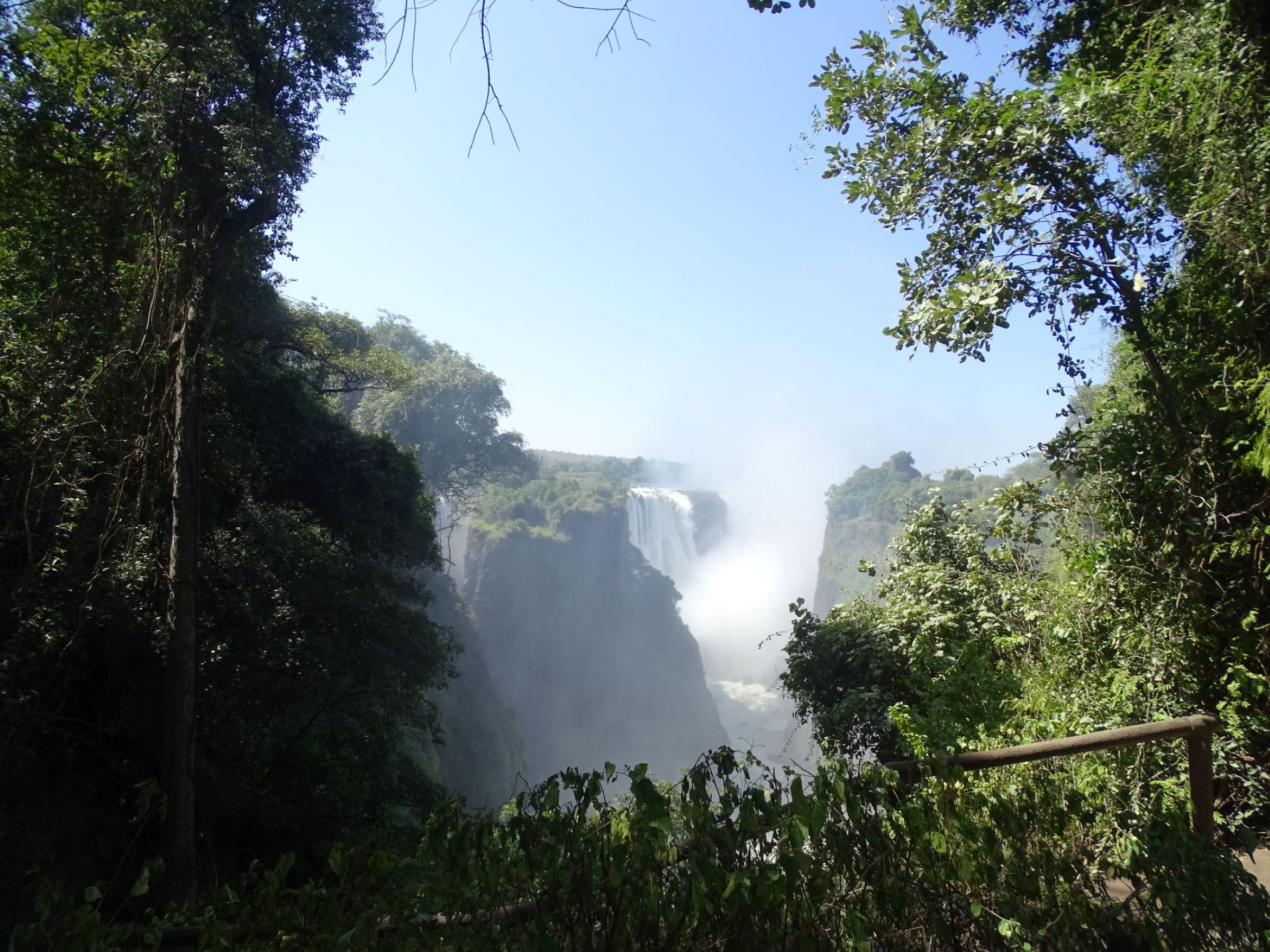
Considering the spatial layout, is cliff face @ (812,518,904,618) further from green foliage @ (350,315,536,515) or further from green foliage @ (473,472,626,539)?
green foliage @ (350,315,536,515)

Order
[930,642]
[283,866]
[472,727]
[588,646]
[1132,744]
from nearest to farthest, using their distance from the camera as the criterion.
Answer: [283,866], [1132,744], [930,642], [472,727], [588,646]

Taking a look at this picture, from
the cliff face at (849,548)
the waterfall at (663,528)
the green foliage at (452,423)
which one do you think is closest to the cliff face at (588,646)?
the waterfall at (663,528)

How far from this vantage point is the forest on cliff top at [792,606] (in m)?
1.66

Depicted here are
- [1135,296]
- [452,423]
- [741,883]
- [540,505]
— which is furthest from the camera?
[540,505]

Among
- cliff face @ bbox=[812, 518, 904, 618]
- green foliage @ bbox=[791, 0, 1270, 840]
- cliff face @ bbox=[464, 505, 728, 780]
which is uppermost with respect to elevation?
green foliage @ bbox=[791, 0, 1270, 840]

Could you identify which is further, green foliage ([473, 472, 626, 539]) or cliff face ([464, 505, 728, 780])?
green foliage ([473, 472, 626, 539])

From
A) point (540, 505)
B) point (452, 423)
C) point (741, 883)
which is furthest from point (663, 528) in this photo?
point (741, 883)

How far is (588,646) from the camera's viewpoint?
41875mm

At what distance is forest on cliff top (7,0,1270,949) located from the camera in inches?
65.2

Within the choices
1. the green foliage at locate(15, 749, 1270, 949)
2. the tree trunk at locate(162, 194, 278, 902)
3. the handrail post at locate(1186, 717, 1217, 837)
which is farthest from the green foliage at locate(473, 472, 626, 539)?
the green foliage at locate(15, 749, 1270, 949)

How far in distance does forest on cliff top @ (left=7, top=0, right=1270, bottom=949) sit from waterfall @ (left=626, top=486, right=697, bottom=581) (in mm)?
37674

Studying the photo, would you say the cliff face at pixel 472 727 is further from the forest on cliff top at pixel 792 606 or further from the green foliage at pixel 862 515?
the green foliage at pixel 862 515

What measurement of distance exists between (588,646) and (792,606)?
3402 centimetres

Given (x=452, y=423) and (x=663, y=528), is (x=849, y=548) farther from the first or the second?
(x=452, y=423)
